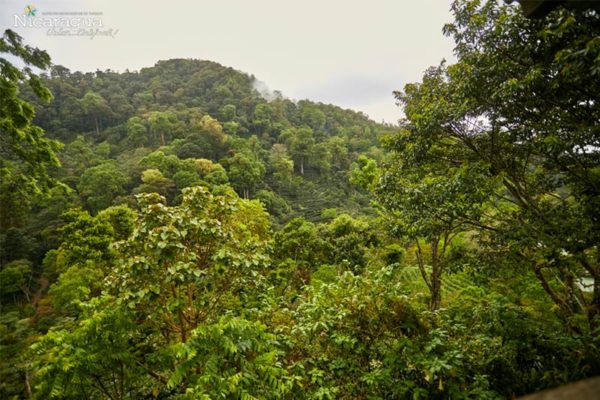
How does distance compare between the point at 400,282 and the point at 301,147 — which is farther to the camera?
the point at 301,147

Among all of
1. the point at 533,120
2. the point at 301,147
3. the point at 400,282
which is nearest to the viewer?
the point at 533,120

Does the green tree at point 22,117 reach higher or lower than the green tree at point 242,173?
lower

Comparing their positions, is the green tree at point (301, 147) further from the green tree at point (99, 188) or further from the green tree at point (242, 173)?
the green tree at point (99, 188)

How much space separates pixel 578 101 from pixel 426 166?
111 inches

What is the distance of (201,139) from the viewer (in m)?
46.2

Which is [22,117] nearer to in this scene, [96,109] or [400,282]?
[400,282]

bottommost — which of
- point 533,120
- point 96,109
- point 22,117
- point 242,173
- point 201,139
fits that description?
point 533,120

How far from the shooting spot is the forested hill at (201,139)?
114 ft

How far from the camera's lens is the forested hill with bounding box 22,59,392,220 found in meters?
34.9

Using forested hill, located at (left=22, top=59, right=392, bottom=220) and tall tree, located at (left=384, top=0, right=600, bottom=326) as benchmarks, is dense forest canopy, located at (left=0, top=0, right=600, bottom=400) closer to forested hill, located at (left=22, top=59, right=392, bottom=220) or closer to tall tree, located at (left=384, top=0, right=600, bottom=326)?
tall tree, located at (left=384, top=0, right=600, bottom=326)

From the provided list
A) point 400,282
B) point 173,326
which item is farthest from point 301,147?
point 173,326

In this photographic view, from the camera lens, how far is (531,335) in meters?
3.77

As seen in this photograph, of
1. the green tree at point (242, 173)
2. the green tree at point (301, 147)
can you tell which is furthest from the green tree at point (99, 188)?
the green tree at point (301, 147)

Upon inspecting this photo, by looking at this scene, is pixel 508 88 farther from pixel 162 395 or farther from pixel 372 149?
pixel 372 149
